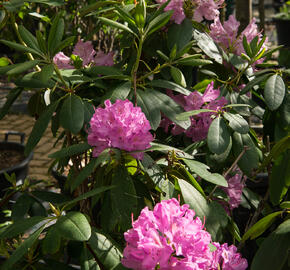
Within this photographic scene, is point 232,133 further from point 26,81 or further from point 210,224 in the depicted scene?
point 26,81

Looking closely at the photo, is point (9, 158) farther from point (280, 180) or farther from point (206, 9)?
point (280, 180)

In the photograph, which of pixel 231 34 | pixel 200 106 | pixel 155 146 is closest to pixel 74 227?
pixel 155 146

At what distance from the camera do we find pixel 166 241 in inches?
38.2

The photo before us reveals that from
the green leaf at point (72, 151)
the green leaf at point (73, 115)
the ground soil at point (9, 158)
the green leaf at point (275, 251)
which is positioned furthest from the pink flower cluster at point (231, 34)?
the ground soil at point (9, 158)

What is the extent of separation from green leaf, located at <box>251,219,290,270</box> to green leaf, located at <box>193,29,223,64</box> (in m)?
0.73

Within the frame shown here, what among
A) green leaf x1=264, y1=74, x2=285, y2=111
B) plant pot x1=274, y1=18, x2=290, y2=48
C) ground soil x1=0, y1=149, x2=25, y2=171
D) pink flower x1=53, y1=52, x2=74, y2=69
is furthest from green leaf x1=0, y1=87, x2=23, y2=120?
plant pot x1=274, y1=18, x2=290, y2=48

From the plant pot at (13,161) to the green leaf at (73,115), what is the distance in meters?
1.99

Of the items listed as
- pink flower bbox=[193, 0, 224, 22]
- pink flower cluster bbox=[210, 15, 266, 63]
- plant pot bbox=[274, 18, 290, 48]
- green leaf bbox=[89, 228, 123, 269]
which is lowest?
plant pot bbox=[274, 18, 290, 48]

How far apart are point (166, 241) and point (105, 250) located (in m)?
0.23

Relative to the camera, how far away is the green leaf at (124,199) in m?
1.20

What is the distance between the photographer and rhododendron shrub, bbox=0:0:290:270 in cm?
106

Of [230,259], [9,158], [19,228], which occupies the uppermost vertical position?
[19,228]

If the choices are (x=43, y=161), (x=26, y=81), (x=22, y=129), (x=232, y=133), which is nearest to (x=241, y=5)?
(x=232, y=133)

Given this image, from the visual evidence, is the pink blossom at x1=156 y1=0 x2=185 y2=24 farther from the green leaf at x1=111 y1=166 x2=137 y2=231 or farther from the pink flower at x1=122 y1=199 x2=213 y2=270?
the pink flower at x1=122 y1=199 x2=213 y2=270
